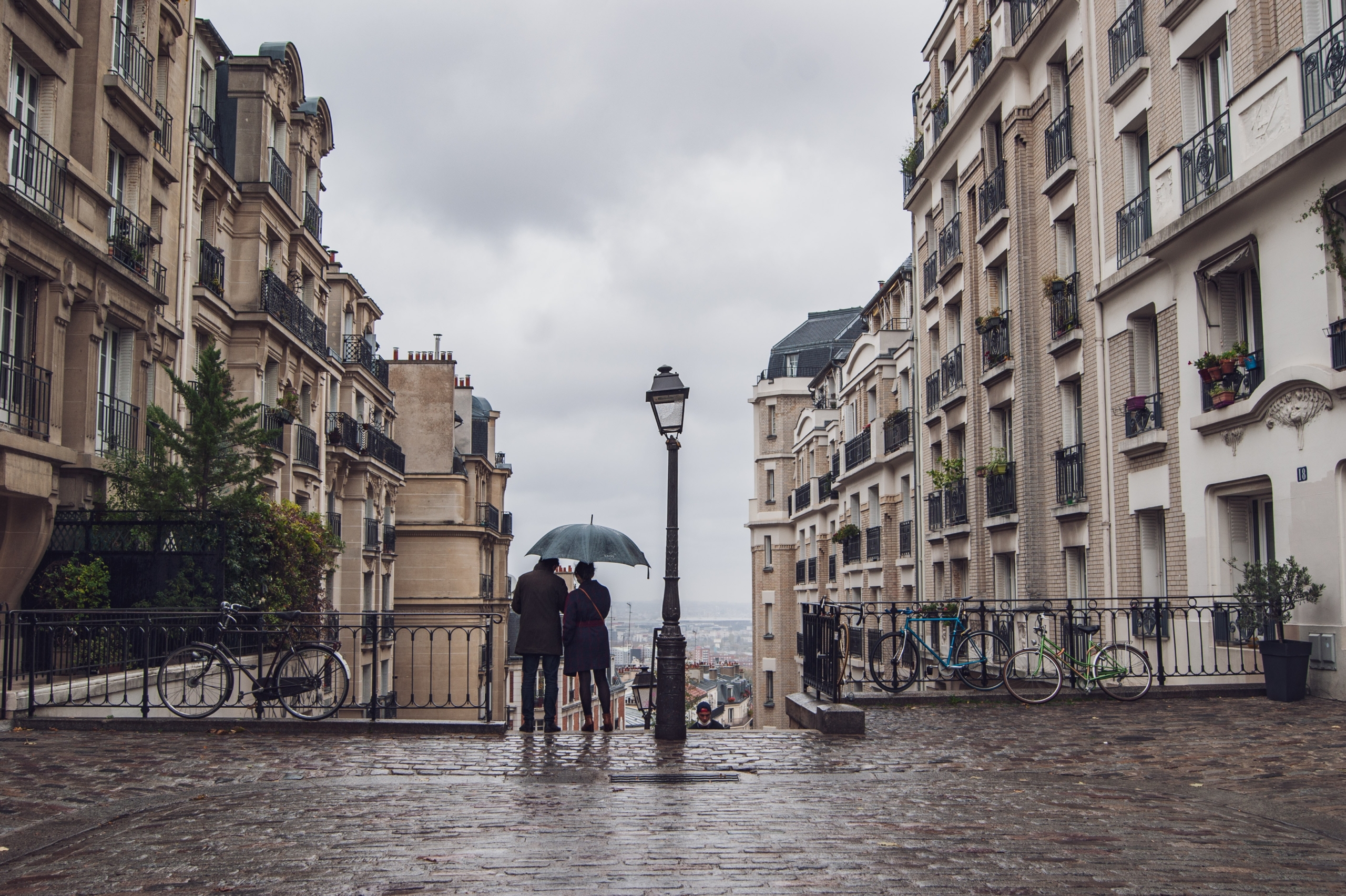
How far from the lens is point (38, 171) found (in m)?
17.4

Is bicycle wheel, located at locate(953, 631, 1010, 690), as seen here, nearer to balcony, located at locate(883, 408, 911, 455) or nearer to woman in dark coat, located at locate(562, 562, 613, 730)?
woman in dark coat, located at locate(562, 562, 613, 730)

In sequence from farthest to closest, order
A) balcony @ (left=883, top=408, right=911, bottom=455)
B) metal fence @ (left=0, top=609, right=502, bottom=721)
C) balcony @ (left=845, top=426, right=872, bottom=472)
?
balcony @ (left=845, top=426, right=872, bottom=472)
balcony @ (left=883, top=408, right=911, bottom=455)
metal fence @ (left=0, top=609, right=502, bottom=721)

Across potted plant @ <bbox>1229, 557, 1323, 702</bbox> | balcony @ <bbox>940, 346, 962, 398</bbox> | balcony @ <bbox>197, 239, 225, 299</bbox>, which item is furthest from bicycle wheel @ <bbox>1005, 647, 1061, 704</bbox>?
balcony @ <bbox>197, 239, 225, 299</bbox>

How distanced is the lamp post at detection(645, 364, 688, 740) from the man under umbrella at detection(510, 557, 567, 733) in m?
1.13

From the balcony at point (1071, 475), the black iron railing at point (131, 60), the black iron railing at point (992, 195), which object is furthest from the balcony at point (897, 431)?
the black iron railing at point (131, 60)

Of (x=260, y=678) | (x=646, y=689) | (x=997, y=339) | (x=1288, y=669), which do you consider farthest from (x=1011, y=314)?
(x=260, y=678)

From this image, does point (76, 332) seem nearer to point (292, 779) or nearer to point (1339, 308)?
point (292, 779)

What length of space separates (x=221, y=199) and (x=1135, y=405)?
21.1 metres

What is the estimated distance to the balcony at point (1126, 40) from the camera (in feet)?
60.6

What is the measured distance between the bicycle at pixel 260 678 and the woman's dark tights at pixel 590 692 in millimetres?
2632

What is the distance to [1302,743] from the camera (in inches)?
400

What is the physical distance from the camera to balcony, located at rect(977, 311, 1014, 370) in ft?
78.7

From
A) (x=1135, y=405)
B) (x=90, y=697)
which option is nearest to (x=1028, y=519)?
(x=1135, y=405)

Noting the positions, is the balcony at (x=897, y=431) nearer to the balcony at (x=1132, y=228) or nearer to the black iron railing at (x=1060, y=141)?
the black iron railing at (x=1060, y=141)
